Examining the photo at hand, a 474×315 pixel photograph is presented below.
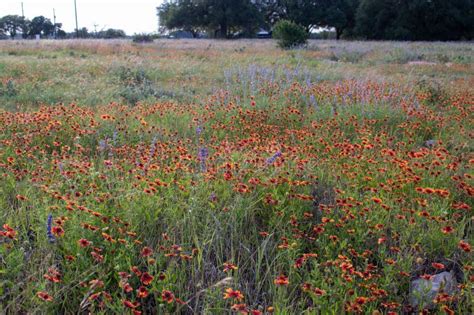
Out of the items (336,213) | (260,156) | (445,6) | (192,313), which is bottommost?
(192,313)

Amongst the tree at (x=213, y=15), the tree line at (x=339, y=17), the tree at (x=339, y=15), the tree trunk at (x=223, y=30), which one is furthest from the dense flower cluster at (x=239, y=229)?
the tree at (x=339, y=15)

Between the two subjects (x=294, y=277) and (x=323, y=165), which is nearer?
(x=294, y=277)

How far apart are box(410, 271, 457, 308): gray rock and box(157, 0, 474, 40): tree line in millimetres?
47275

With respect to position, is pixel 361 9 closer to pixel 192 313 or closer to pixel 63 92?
pixel 63 92

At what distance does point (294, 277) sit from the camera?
8.80ft

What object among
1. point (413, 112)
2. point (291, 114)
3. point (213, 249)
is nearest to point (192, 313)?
point (213, 249)

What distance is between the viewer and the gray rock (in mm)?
2311

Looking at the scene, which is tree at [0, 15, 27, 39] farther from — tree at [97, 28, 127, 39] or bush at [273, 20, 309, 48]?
bush at [273, 20, 309, 48]

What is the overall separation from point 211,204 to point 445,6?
48791mm

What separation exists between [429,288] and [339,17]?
56.6m

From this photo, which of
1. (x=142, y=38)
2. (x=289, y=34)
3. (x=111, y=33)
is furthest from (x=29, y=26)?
(x=289, y=34)

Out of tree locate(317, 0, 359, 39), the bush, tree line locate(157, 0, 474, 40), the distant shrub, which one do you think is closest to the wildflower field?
the bush

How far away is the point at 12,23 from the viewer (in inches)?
2923

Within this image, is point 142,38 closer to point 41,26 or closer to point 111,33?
point 111,33
